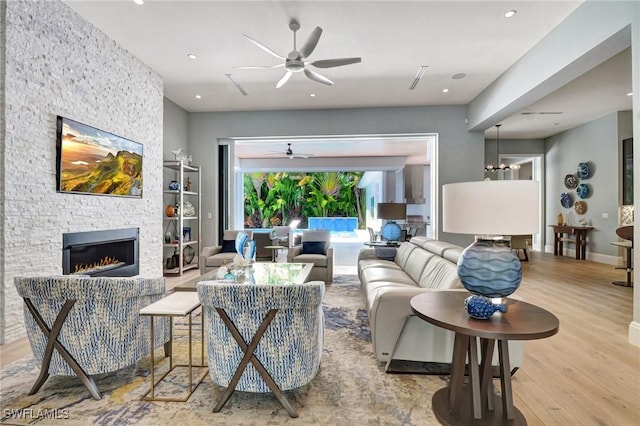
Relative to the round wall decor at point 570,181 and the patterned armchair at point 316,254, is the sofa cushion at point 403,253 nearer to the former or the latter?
the patterned armchair at point 316,254

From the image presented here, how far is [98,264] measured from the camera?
3.87m

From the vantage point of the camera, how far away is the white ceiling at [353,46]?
325 centimetres

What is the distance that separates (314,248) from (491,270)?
3830 mm

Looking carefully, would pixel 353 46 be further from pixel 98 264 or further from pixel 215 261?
pixel 98 264

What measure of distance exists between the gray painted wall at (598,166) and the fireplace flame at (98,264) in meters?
9.11

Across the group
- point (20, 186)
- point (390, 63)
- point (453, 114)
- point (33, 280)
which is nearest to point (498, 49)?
point (390, 63)

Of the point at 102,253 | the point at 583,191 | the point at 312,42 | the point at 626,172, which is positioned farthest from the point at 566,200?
the point at 102,253

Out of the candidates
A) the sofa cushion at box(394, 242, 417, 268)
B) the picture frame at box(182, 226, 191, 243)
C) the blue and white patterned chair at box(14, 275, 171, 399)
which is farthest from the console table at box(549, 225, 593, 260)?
the blue and white patterned chair at box(14, 275, 171, 399)

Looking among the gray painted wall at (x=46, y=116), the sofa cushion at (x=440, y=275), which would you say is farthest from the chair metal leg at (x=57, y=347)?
the sofa cushion at (x=440, y=275)

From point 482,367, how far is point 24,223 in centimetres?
385

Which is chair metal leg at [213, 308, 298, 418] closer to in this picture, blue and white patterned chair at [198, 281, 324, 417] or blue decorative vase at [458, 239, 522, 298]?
blue and white patterned chair at [198, 281, 324, 417]

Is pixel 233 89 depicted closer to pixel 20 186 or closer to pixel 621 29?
pixel 20 186

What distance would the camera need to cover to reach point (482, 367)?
182 cm

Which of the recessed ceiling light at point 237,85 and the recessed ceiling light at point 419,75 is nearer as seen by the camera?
the recessed ceiling light at point 419,75
